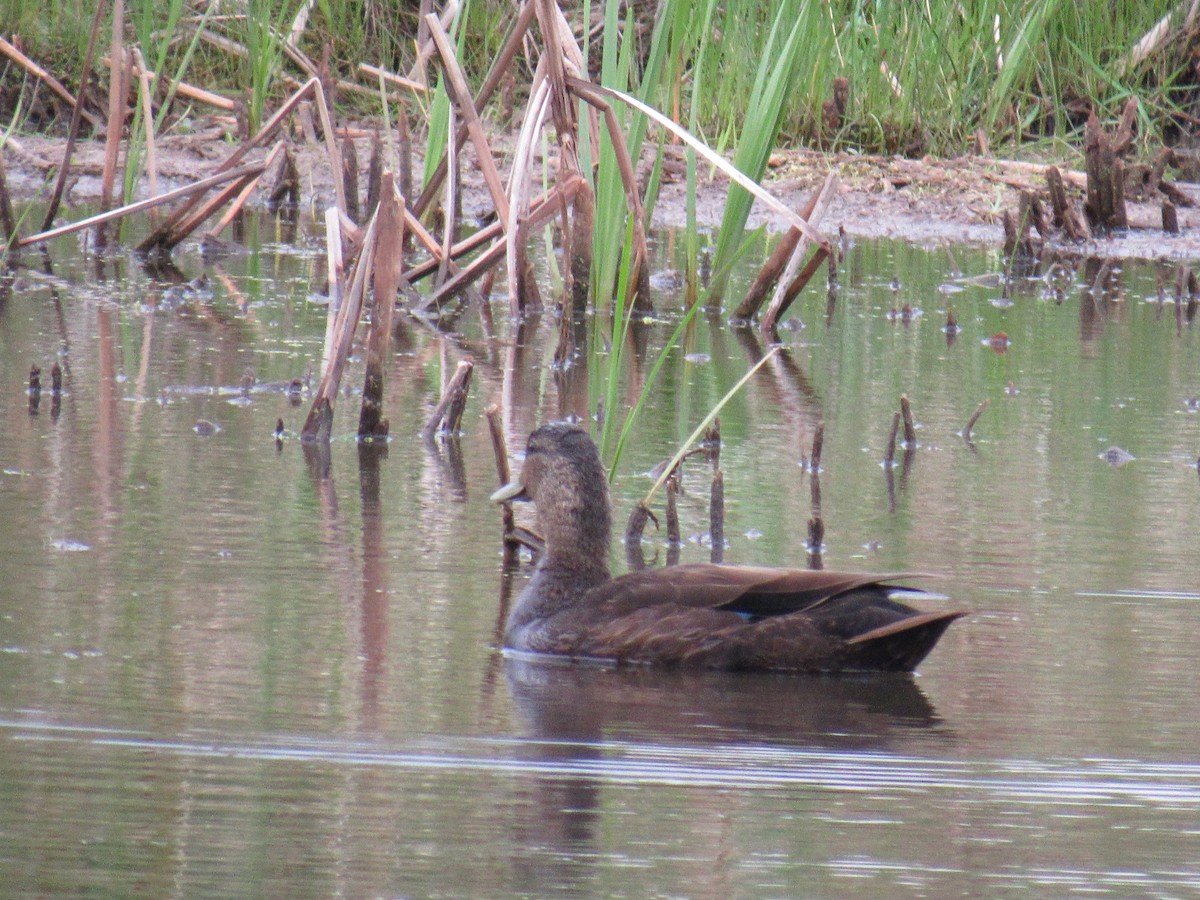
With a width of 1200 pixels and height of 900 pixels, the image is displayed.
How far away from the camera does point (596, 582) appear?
4809 millimetres

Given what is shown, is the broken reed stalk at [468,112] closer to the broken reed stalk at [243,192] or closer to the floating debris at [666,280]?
the broken reed stalk at [243,192]

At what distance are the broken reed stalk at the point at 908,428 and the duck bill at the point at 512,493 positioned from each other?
1.72m

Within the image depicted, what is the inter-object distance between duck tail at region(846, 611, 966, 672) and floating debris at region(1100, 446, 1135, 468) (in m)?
2.20

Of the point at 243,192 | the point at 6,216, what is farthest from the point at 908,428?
the point at 6,216

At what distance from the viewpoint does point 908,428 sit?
260 inches

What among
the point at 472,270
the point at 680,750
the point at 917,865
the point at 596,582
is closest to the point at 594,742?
the point at 680,750

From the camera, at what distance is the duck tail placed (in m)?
4.27

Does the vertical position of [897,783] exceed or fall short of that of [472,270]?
it falls short

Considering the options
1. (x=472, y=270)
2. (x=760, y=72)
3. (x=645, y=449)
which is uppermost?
(x=760, y=72)

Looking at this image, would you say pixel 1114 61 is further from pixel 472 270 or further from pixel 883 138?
pixel 472 270

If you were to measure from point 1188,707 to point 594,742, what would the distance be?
1.14 metres

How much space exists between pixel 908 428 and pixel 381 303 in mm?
1671

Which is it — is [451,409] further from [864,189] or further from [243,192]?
[864,189]

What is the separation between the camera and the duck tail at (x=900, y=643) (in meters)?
4.27
